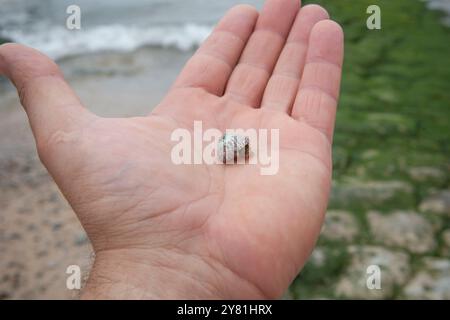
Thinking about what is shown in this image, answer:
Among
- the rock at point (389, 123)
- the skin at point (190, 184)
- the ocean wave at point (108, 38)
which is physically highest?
the skin at point (190, 184)

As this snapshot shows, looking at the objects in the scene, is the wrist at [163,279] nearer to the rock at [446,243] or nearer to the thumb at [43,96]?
the thumb at [43,96]

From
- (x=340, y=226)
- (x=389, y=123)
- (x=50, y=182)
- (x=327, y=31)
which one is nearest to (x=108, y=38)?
(x=50, y=182)

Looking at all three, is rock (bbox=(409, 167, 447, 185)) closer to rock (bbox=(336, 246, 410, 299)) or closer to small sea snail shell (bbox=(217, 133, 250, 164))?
rock (bbox=(336, 246, 410, 299))

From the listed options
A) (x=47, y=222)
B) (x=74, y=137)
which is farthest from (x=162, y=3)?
(x=74, y=137)

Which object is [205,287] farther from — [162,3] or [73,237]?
[162,3]

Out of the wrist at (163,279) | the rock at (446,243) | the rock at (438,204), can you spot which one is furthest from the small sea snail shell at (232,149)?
the rock at (438,204)

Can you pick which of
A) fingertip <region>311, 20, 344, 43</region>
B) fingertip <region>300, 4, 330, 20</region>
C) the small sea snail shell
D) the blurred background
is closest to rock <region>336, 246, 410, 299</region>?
the blurred background

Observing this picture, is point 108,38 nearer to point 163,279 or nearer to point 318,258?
point 318,258
